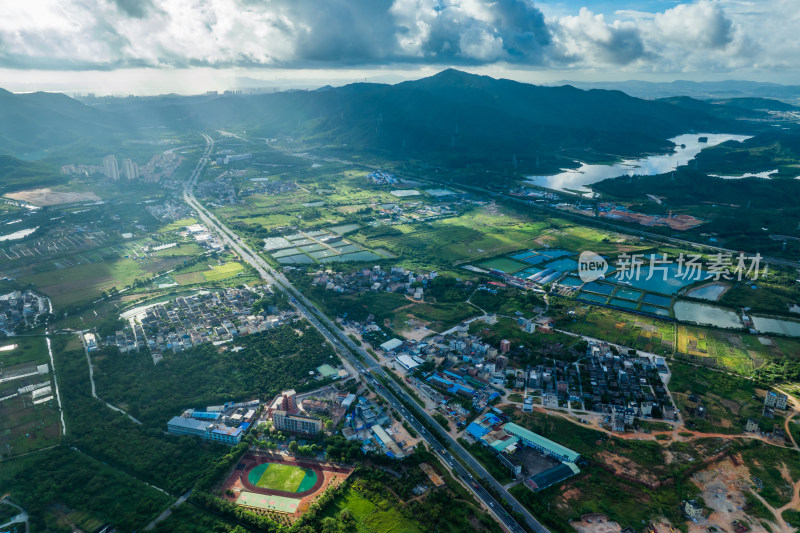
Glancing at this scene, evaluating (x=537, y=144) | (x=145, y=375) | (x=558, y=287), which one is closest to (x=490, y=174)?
(x=537, y=144)

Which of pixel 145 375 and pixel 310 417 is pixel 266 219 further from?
pixel 310 417

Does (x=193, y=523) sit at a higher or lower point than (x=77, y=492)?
lower

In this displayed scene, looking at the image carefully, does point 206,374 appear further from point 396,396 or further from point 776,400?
point 776,400

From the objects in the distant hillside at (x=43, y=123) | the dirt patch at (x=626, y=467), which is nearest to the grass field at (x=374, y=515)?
the dirt patch at (x=626, y=467)

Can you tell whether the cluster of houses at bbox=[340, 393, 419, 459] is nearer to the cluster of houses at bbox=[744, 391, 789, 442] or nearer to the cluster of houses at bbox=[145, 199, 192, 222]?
the cluster of houses at bbox=[744, 391, 789, 442]

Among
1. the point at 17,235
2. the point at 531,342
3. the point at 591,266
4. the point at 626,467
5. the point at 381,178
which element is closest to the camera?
the point at 626,467

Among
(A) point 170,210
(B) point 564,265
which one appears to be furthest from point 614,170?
(A) point 170,210
